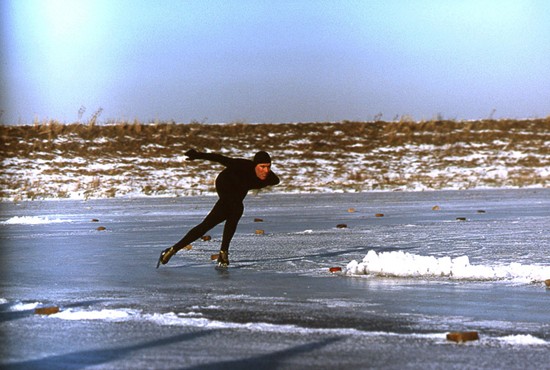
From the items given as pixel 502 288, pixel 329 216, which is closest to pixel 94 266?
pixel 502 288

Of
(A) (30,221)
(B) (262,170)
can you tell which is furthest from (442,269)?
(A) (30,221)

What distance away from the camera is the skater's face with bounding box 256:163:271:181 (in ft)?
33.7

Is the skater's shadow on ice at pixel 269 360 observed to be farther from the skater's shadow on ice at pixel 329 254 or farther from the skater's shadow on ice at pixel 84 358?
the skater's shadow on ice at pixel 329 254

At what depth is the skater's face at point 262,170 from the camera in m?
10.3

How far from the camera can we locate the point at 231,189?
10.5m

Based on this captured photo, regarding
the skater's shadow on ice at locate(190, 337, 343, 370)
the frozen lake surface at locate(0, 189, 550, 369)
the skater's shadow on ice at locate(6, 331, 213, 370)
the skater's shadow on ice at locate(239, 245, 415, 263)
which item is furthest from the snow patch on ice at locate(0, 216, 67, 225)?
the skater's shadow on ice at locate(190, 337, 343, 370)

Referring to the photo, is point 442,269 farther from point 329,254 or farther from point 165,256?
point 165,256

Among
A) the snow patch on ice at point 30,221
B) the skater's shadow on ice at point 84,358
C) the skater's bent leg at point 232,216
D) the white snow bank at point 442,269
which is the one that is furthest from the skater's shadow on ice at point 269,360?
the snow patch on ice at point 30,221

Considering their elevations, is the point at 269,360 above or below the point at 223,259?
above

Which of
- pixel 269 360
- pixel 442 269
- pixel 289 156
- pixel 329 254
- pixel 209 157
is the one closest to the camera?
pixel 269 360

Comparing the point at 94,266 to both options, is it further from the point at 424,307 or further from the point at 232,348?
the point at 232,348

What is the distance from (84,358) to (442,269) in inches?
182

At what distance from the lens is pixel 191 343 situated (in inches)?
225

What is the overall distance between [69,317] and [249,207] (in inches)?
628
